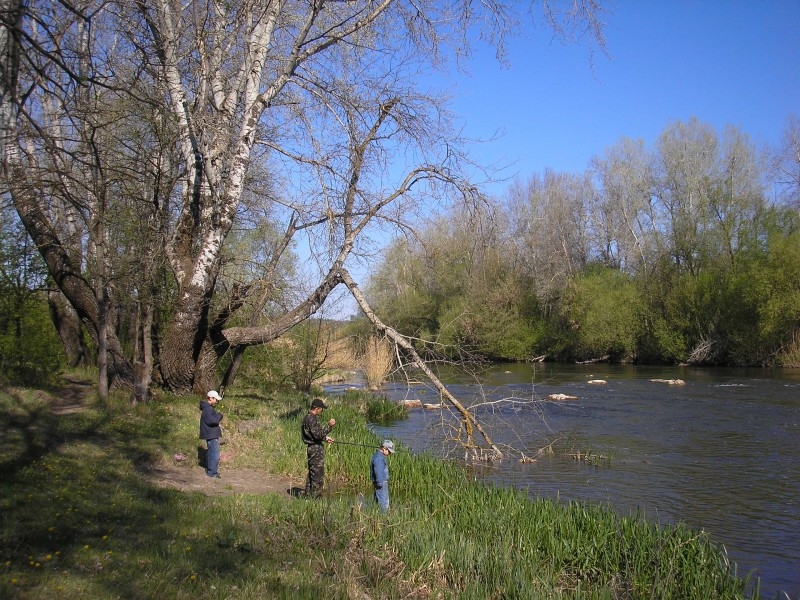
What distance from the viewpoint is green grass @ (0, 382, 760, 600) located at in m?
5.34

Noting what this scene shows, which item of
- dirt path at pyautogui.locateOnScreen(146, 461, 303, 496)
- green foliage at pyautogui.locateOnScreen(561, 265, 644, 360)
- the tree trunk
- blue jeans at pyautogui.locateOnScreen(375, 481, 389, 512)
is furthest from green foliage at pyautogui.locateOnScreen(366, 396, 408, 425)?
green foliage at pyautogui.locateOnScreen(561, 265, 644, 360)

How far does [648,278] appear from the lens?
42594 millimetres

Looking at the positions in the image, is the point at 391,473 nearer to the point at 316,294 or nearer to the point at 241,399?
the point at 316,294

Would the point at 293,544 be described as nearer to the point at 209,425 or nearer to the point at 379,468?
the point at 379,468

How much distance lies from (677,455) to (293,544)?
9894mm

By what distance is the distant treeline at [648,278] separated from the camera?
32.6m

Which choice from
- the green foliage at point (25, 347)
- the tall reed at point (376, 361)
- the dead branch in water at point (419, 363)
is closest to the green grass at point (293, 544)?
the dead branch in water at point (419, 363)

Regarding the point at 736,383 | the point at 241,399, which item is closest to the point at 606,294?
the point at 736,383

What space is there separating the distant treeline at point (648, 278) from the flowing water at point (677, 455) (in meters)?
8.28

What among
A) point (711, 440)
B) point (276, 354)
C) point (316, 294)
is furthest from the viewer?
point (276, 354)

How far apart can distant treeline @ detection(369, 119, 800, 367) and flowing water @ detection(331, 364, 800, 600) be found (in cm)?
828

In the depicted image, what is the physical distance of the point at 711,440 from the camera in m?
15.4

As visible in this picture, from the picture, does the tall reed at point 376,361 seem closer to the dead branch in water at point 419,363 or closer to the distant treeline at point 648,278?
the distant treeline at point 648,278

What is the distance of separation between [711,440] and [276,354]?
11.2m
